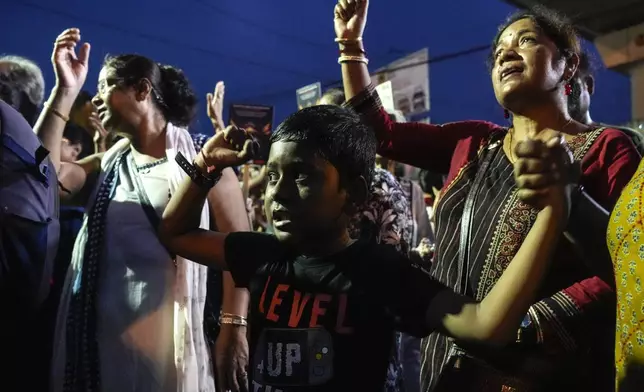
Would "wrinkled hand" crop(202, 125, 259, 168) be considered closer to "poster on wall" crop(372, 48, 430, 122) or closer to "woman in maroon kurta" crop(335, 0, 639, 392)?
"woman in maroon kurta" crop(335, 0, 639, 392)

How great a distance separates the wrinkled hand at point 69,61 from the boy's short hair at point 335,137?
1.51 m

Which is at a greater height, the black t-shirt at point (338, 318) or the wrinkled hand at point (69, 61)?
the wrinkled hand at point (69, 61)

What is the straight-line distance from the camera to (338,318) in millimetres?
1438

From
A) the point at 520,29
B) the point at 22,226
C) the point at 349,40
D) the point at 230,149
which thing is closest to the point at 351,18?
the point at 349,40

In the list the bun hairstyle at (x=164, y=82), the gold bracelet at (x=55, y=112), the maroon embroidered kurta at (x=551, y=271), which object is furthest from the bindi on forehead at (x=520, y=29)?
the gold bracelet at (x=55, y=112)

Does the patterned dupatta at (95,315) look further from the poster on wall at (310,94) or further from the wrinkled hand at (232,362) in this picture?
the poster on wall at (310,94)

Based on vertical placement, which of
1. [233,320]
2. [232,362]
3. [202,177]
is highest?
[202,177]

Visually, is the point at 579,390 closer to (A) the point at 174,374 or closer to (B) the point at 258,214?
(A) the point at 174,374

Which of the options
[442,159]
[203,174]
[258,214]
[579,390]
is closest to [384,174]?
[442,159]

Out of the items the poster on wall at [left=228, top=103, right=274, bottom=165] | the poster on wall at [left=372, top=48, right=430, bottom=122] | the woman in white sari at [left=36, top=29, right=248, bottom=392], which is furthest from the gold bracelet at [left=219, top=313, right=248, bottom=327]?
the poster on wall at [left=372, top=48, right=430, bottom=122]

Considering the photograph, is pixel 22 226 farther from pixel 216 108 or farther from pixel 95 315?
pixel 216 108

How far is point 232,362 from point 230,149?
2.89 feet

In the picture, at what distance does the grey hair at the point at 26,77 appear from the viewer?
2.61m

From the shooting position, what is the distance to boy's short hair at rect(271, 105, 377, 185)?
1.48 metres
